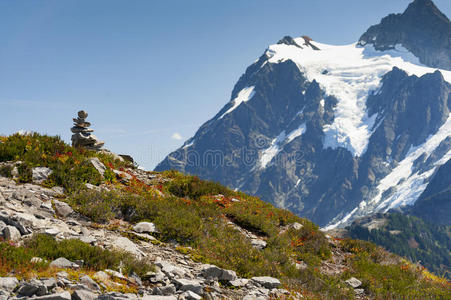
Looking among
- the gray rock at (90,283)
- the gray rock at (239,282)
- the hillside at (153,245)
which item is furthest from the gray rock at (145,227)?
the gray rock at (90,283)

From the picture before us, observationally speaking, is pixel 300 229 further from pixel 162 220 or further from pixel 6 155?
pixel 6 155

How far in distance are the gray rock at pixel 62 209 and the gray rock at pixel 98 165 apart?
3.54 meters

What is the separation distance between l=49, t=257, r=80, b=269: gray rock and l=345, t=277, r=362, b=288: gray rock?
8.67 meters

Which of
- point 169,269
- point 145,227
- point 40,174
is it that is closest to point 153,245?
point 145,227

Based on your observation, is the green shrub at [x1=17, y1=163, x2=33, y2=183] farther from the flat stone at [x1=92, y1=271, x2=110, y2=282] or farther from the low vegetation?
the flat stone at [x1=92, y1=271, x2=110, y2=282]

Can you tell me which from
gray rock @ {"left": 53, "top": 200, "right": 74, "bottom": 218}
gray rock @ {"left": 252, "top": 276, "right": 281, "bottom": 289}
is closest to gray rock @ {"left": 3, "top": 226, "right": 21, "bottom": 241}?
gray rock @ {"left": 53, "top": 200, "right": 74, "bottom": 218}

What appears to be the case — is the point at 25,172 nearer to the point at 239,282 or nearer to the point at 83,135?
the point at 83,135

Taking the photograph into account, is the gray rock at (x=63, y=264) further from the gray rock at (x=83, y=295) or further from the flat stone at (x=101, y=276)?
the gray rock at (x=83, y=295)

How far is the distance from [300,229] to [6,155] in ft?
40.5

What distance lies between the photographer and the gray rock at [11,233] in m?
7.60

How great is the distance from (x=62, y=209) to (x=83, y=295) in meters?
5.34

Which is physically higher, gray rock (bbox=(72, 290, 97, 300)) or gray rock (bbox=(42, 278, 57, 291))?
gray rock (bbox=(42, 278, 57, 291))

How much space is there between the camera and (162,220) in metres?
11.4

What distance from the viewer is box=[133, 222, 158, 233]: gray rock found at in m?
10.8
